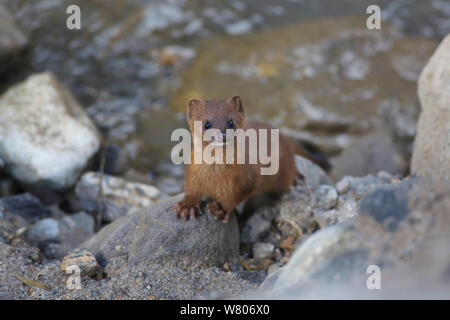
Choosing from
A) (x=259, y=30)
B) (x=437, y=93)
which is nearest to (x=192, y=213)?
(x=437, y=93)

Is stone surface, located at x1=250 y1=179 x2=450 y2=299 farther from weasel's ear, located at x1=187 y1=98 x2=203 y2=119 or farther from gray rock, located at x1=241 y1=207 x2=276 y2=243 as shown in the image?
gray rock, located at x1=241 y1=207 x2=276 y2=243

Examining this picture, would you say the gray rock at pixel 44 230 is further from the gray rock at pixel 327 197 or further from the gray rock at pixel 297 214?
the gray rock at pixel 327 197

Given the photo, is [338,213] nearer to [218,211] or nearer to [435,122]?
[218,211]

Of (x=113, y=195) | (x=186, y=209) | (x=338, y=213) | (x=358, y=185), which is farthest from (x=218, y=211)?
(x=113, y=195)

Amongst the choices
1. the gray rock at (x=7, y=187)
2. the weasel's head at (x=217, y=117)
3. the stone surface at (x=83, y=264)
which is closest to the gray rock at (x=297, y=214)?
the weasel's head at (x=217, y=117)

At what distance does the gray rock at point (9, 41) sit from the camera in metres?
6.35

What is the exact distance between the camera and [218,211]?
3.93 meters

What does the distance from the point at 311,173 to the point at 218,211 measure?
1454 mm

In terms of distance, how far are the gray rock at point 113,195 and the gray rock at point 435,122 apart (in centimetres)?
269

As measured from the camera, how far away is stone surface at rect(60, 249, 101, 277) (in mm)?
3369

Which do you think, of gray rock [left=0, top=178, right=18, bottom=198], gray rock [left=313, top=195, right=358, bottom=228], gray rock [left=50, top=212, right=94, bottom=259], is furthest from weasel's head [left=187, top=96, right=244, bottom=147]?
gray rock [left=0, top=178, right=18, bottom=198]

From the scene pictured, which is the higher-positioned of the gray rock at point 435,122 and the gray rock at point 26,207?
the gray rock at point 435,122
